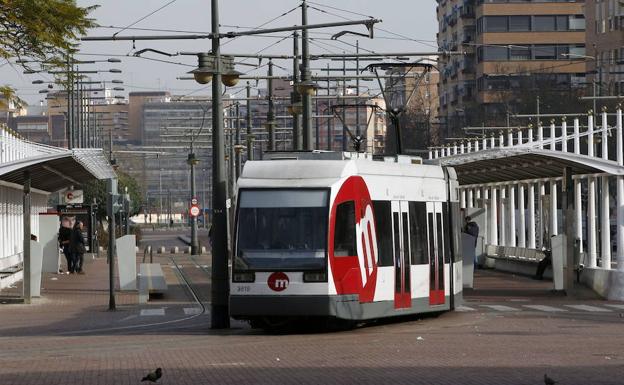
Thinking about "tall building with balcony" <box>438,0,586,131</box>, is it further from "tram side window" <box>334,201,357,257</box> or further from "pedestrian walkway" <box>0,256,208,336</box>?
"tram side window" <box>334,201,357,257</box>

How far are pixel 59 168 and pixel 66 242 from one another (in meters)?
12.2

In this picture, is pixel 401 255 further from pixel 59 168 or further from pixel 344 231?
pixel 59 168

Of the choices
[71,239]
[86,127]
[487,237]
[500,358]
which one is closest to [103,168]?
[71,239]

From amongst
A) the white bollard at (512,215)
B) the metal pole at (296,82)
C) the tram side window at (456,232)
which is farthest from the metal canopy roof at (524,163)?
the metal pole at (296,82)

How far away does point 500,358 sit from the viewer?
19734 millimetres

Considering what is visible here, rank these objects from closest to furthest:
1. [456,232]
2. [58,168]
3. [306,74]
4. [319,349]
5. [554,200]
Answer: [319,349], [456,232], [306,74], [58,168], [554,200]

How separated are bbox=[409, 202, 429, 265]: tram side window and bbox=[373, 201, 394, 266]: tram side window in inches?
41.8

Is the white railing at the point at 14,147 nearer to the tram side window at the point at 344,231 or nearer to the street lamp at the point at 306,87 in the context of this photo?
the street lamp at the point at 306,87

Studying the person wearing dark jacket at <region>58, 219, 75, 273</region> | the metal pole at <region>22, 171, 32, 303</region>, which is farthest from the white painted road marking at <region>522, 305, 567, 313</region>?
the person wearing dark jacket at <region>58, 219, 75, 273</region>

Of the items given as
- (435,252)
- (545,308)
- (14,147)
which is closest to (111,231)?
(435,252)

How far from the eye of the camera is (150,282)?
41562 millimetres

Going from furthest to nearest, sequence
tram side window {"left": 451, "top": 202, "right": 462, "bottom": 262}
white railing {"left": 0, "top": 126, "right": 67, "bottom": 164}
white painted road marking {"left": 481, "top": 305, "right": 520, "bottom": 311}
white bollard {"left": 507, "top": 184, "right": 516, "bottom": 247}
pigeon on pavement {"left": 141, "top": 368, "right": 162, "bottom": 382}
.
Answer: white bollard {"left": 507, "top": 184, "right": 516, "bottom": 247}, white railing {"left": 0, "top": 126, "right": 67, "bottom": 164}, white painted road marking {"left": 481, "top": 305, "right": 520, "bottom": 311}, tram side window {"left": 451, "top": 202, "right": 462, "bottom": 262}, pigeon on pavement {"left": 141, "top": 368, "right": 162, "bottom": 382}

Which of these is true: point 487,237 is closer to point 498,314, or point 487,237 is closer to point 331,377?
point 498,314

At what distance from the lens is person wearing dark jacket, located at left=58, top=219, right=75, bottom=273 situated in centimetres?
5478
